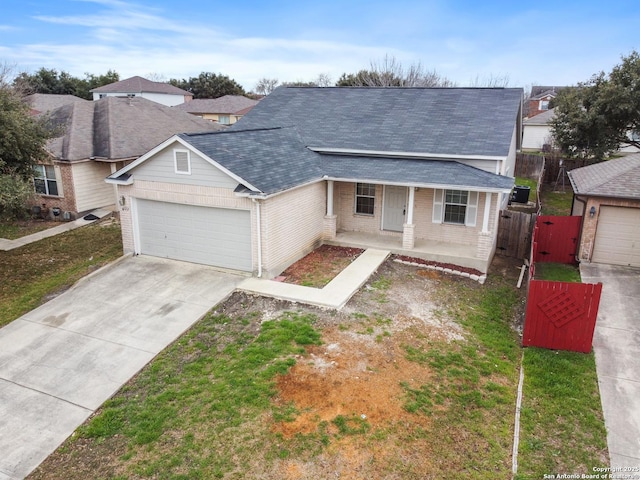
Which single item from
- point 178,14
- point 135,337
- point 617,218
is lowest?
point 135,337

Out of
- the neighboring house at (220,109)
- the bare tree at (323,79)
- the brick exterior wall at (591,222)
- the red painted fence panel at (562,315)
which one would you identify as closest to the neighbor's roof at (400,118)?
the brick exterior wall at (591,222)

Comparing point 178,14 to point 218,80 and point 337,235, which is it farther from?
point 218,80

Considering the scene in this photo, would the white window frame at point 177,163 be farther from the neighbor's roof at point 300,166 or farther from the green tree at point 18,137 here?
the green tree at point 18,137

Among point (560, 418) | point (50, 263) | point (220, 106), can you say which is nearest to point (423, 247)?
point (560, 418)

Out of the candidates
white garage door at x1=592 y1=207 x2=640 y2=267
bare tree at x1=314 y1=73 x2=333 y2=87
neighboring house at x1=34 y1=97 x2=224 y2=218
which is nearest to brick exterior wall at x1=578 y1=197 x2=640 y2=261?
white garage door at x1=592 y1=207 x2=640 y2=267

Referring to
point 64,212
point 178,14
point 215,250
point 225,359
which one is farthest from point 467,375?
point 64,212

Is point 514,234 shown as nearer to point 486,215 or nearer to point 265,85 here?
point 486,215
